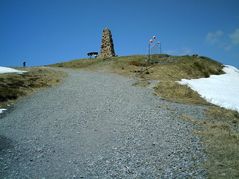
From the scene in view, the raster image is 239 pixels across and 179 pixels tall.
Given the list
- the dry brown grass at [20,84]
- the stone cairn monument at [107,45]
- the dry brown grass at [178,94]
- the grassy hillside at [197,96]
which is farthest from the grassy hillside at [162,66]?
the dry brown grass at [20,84]

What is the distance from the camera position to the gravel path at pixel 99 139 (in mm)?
10180

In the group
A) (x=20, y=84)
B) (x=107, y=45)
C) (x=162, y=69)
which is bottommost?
(x=20, y=84)

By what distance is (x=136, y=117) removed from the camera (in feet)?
55.6

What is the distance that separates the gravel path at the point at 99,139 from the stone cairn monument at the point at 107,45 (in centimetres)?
3855

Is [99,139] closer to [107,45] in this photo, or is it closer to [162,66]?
[162,66]

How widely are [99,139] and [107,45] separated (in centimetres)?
4869

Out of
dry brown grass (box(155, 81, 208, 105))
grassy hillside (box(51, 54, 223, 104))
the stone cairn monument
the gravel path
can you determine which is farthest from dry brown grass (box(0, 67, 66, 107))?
the stone cairn monument

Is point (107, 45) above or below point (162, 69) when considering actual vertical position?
above

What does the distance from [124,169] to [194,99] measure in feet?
50.8

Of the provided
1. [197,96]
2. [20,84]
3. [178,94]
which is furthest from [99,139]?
[20,84]

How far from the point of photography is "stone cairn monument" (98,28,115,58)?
197 feet

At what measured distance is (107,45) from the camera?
6059 centimetres

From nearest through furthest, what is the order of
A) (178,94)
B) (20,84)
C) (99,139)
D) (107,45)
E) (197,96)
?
1. (99,139)
2. (178,94)
3. (197,96)
4. (20,84)
5. (107,45)

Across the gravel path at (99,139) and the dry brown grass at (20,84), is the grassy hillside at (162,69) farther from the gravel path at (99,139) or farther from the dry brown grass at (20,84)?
the dry brown grass at (20,84)
